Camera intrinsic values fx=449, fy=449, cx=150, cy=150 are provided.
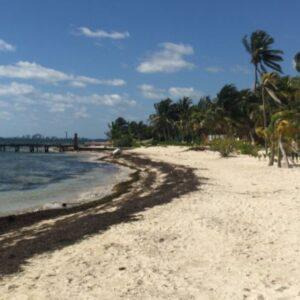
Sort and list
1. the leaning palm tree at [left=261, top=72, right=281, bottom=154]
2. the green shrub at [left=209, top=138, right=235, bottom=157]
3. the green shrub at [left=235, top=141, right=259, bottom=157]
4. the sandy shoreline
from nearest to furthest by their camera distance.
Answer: the sandy shoreline < the green shrub at [left=235, top=141, right=259, bottom=157] < the green shrub at [left=209, top=138, right=235, bottom=157] < the leaning palm tree at [left=261, top=72, right=281, bottom=154]

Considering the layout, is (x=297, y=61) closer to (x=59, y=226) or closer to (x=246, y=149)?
(x=246, y=149)

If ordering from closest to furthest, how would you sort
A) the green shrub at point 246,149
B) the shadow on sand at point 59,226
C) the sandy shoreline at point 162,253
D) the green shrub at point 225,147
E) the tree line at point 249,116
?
the sandy shoreline at point 162,253, the shadow on sand at point 59,226, the tree line at point 249,116, the green shrub at point 246,149, the green shrub at point 225,147

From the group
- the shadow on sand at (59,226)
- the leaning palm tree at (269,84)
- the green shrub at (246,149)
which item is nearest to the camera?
the shadow on sand at (59,226)

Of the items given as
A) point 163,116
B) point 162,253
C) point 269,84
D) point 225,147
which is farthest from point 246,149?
point 163,116

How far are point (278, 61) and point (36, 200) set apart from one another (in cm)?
4098

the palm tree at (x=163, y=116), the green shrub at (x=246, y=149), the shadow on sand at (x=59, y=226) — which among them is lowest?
the shadow on sand at (x=59, y=226)

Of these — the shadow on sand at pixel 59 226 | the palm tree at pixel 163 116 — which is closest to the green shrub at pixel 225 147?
the shadow on sand at pixel 59 226

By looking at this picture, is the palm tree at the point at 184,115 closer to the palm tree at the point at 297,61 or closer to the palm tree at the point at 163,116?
the palm tree at the point at 163,116

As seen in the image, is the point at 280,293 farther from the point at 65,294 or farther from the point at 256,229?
the point at 256,229

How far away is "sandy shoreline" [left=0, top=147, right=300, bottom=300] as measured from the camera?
771 centimetres

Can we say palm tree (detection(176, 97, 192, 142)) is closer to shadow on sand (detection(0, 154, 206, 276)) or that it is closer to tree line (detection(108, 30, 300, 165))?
tree line (detection(108, 30, 300, 165))

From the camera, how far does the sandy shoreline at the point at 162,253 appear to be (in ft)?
25.3

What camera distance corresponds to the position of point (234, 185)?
22.8 m

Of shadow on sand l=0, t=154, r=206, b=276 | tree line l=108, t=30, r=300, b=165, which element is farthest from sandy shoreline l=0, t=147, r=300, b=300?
tree line l=108, t=30, r=300, b=165
